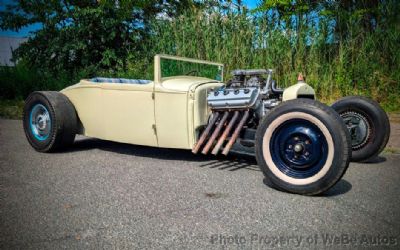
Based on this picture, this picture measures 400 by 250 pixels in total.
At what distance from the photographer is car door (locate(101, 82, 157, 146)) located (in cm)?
398

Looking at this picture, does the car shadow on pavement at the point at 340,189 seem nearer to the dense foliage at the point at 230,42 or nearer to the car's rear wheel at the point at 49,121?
the car's rear wheel at the point at 49,121

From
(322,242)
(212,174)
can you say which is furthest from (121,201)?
(322,242)

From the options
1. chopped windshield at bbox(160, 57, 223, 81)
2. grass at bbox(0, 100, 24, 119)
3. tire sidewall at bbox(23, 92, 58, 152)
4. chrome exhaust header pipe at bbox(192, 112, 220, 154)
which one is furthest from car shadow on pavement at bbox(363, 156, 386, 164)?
grass at bbox(0, 100, 24, 119)

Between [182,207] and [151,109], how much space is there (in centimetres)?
165

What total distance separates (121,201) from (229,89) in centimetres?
166

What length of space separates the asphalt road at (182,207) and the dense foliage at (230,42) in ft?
13.1

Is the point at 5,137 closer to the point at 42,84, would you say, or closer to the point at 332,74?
the point at 42,84

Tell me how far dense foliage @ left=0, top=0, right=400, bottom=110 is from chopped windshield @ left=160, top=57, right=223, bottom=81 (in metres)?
3.15

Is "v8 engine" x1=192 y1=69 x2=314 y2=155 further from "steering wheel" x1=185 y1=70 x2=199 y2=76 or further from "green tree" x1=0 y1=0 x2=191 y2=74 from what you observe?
"green tree" x1=0 y1=0 x2=191 y2=74

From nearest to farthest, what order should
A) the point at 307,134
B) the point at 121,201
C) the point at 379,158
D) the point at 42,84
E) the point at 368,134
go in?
the point at 121,201
the point at 307,134
the point at 368,134
the point at 379,158
the point at 42,84

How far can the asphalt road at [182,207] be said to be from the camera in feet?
6.70

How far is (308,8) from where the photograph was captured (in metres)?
10.5

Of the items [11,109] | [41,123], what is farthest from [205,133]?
[11,109]

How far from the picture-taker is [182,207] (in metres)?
2.57
